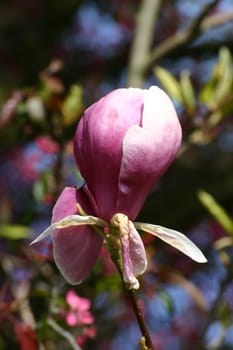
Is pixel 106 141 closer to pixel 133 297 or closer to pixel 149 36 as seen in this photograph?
pixel 133 297

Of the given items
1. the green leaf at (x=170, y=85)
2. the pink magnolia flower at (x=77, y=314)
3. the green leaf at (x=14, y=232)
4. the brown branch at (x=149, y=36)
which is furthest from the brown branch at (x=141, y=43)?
the pink magnolia flower at (x=77, y=314)

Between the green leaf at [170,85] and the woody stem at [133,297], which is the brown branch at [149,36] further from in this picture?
the woody stem at [133,297]

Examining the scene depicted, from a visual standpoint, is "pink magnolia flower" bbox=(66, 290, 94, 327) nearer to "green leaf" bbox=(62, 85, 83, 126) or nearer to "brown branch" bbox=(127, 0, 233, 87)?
"green leaf" bbox=(62, 85, 83, 126)

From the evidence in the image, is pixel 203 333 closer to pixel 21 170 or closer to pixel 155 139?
pixel 155 139

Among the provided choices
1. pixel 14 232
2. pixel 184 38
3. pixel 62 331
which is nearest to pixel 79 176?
pixel 14 232

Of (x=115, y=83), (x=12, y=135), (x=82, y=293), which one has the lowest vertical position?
(x=115, y=83)

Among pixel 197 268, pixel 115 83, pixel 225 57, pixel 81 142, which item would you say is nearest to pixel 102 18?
pixel 115 83

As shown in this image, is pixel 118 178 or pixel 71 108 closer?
pixel 118 178

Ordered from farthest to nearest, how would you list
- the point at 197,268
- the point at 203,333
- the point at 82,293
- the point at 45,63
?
1. the point at 45,63
2. the point at 197,268
3. the point at 82,293
4. the point at 203,333
